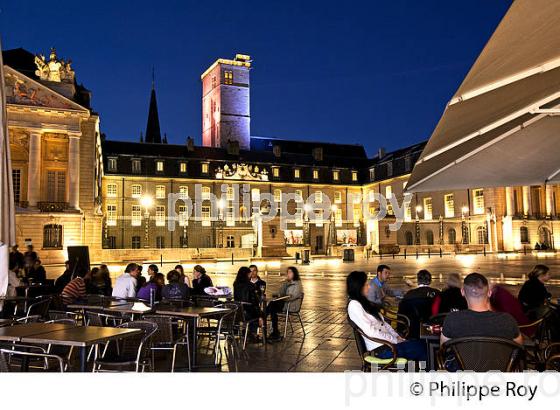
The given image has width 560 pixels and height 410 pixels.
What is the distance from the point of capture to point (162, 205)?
58.3 meters

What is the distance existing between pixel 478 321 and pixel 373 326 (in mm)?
1369

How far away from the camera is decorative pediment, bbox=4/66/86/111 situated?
35181 millimetres

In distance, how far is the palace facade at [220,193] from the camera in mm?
36750

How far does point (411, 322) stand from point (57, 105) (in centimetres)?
3654

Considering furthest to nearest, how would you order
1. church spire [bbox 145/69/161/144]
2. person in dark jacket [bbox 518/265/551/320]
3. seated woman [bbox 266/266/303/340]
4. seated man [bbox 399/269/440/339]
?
church spire [bbox 145/69/161/144]
seated woman [bbox 266/266/303/340]
person in dark jacket [bbox 518/265/551/320]
seated man [bbox 399/269/440/339]

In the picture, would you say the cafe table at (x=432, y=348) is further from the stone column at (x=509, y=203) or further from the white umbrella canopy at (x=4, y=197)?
the stone column at (x=509, y=203)

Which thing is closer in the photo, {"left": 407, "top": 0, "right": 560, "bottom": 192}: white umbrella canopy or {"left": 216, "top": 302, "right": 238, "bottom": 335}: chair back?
{"left": 407, "top": 0, "right": 560, "bottom": 192}: white umbrella canopy

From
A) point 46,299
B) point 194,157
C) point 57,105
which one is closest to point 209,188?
point 194,157

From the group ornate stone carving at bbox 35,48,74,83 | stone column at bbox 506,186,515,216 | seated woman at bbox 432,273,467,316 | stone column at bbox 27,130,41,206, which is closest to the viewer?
seated woman at bbox 432,273,467,316

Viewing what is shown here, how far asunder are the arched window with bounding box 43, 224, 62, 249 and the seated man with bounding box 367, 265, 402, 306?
32.9 metres

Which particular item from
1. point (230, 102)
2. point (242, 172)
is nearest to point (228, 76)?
point (230, 102)

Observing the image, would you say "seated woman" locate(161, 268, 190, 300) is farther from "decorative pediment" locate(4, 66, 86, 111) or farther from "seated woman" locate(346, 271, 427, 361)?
"decorative pediment" locate(4, 66, 86, 111)

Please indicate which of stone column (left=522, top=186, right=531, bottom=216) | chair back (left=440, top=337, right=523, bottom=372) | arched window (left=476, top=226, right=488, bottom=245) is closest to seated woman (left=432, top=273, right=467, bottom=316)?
chair back (left=440, top=337, right=523, bottom=372)
